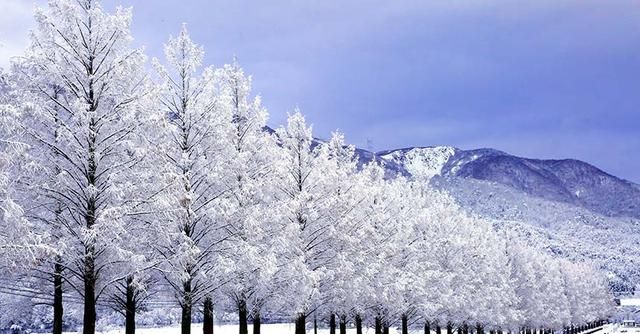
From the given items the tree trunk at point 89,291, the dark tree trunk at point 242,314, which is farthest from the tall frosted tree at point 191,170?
the tree trunk at point 89,291

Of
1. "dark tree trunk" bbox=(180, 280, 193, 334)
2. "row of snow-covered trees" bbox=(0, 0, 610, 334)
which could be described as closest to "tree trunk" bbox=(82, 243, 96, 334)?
"row of snow-covered trees" bbox=(0, 0, 610, 334)

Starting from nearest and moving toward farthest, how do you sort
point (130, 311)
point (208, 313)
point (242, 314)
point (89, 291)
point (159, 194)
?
1. point (89, 291)
2. point (159, 194)
3. point (130, 311)
4. point (208, 313)
5. point (242, 314)


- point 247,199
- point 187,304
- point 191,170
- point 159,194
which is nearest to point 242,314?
point 187,304

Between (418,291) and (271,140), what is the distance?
17.6m

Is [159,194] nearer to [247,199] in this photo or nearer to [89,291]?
[89,291]

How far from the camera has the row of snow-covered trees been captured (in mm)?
17953

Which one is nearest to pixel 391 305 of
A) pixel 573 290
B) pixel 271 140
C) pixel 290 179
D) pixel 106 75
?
pixel 290 179

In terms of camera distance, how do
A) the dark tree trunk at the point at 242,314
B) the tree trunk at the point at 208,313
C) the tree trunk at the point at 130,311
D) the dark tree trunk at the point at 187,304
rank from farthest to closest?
the dark tree trunk at the point at 242,314, the tree trunk at the point at 208,313, the dark tree trunk at the point at 187,304, the tree trunk at the point at 130,311

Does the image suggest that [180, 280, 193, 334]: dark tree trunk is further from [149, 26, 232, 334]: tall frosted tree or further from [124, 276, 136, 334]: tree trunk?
[124, 276, 136, 334]: tree trunk

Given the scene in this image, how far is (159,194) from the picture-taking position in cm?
1952

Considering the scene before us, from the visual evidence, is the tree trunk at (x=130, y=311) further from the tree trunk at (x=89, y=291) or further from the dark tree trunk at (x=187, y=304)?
the tree trunk at (x=89, y=291)

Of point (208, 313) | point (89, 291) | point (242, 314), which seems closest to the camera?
point (89, 291)

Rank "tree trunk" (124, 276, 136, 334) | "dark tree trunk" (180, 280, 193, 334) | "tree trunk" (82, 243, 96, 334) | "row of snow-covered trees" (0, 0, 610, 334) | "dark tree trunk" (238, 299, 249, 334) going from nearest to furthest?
1. "row of snow-covered trees" (0, 0, 610, 334)
2. "tree trunk" (82, 243, 96, 334)
3. "tree trunk" (124, 276, 136, 334)
4. "dark tree trunk" (180, 280, 193, 334)
5. "dark tree trunk" (238, 299, 249, 334)

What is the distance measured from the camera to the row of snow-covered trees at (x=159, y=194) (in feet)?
58.9
